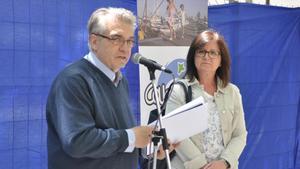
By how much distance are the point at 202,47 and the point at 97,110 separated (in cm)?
100

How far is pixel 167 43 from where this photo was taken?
3.24 m

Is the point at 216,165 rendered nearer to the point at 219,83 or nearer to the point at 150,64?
the point at 219,83

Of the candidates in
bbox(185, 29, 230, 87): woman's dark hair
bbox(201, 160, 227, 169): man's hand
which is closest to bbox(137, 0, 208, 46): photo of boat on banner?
bbox(185, 29, 230, 87): woman's dark hair

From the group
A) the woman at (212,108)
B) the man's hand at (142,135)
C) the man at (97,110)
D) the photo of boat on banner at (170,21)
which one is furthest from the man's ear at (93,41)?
the photo of boat on banner at (170,21)

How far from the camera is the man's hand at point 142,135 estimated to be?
5.31 ft

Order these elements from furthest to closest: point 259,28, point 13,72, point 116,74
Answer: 1. point 259,28
2. point 13,72
3. point 116,74

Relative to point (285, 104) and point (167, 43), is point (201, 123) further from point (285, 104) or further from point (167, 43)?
point (285, 104)

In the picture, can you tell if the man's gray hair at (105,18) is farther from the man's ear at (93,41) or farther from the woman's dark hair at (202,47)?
the woman's dark hair at (202,47)

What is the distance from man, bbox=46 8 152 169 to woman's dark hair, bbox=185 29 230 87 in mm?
776

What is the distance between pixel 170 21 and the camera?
10.7 feet

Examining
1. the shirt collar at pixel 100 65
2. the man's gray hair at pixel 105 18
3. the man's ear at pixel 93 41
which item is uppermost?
the man's gray hair at pixel 105 18

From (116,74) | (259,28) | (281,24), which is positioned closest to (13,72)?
(116,74)

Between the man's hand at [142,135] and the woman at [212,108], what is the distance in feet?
2.25

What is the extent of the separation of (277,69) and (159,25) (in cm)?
158
